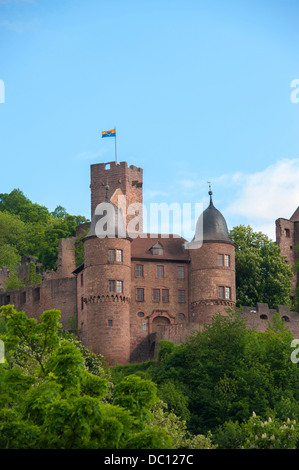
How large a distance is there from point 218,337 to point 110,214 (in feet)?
46.7

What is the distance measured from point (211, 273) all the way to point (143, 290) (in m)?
5.73

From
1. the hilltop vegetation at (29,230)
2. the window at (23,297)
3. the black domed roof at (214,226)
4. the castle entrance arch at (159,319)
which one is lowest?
the castle entrance arch at (159,319)

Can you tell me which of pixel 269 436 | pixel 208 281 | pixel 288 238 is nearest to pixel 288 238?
pixel 288 238

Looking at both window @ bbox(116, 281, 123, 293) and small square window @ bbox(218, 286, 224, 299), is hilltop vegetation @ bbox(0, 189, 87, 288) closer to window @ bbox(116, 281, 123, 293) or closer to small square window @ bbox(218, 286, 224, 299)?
window @ bbox(116, 281, 123, 293)

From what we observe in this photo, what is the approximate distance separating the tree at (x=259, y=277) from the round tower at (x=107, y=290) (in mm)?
12350

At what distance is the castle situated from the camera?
83875 millimetres

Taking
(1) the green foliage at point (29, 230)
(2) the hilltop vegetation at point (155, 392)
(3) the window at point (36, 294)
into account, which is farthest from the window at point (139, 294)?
(1) the green foliage at point (29, 230)

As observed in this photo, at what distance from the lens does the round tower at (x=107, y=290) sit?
8312 cm

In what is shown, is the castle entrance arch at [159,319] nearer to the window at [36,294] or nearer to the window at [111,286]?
the window at [111,286]

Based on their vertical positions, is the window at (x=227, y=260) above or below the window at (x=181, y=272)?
above
